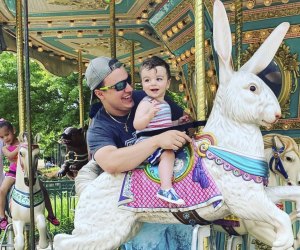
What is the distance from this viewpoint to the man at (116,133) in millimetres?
2582

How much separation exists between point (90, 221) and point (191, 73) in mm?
2609

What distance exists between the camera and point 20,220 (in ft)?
15.9

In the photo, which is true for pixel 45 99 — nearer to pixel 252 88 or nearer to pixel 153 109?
pixel 153 109

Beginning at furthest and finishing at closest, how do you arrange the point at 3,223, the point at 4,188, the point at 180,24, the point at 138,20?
1. the point at 138,20
2. the point at 3,223
3. the point at 4,188
4. the point at 180,24

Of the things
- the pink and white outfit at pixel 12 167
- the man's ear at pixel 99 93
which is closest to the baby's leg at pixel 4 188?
the pink and white outfit at pixel 12 167

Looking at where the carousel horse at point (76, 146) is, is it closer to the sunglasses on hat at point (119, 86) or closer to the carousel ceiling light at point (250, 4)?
the carousel ceiling light at point (250, 4)

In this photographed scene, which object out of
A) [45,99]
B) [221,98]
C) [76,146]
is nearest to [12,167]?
[76,146]

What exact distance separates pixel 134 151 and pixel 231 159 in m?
0.46

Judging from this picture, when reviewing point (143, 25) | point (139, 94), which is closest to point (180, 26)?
point (143, 25)

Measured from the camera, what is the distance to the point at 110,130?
279 cm

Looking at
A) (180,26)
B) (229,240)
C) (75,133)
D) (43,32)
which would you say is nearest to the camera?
(229,240)

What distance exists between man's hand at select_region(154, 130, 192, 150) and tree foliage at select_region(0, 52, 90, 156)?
11298 mm

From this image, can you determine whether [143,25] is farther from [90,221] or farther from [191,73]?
[90,221]

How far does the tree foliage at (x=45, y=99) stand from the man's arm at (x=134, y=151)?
1112cm
